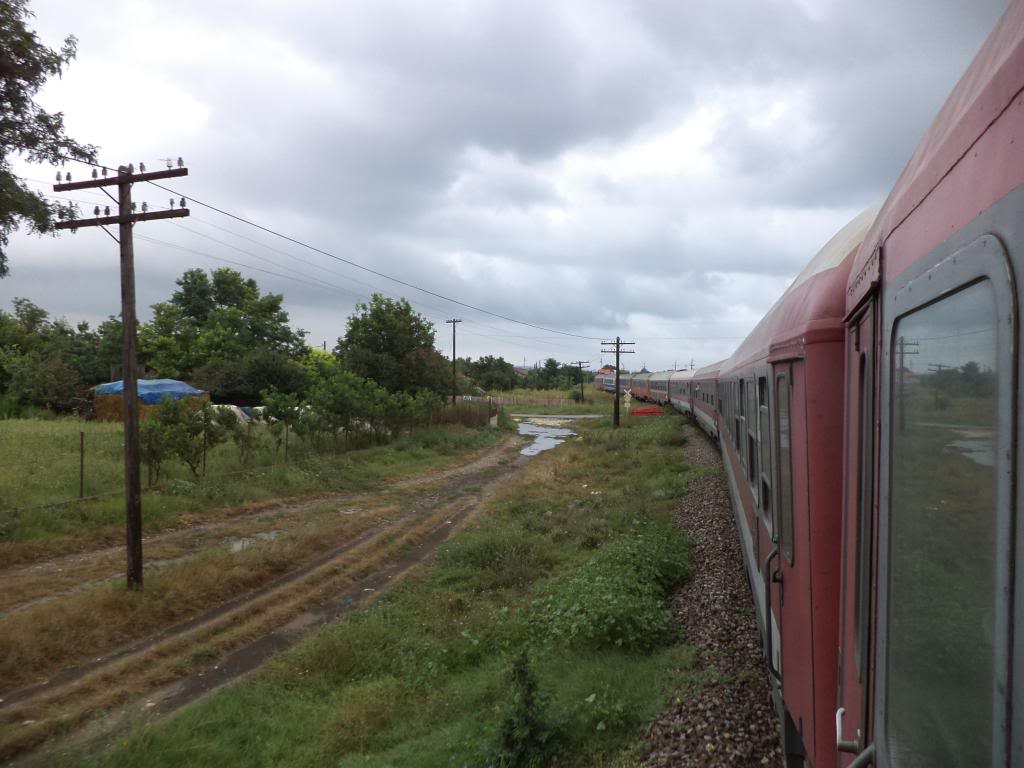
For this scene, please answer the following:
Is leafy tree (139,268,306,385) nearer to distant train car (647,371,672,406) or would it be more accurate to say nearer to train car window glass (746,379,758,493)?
distant train car (647,371,672,406)

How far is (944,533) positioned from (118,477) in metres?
16.1

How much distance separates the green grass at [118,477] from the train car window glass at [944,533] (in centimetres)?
1259

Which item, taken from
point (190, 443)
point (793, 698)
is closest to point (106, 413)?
point (190, 443)

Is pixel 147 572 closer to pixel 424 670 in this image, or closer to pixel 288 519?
pixel 288 519

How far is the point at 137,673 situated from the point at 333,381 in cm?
1577

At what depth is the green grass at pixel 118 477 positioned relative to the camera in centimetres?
1152

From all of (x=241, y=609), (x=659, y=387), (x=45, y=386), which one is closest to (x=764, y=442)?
(x=241, y=609)

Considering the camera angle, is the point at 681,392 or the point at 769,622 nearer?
the point at 769,622

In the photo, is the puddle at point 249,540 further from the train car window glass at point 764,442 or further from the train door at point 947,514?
the train door at point 947,514

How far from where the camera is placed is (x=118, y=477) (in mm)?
A: 14219

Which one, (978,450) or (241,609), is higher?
(978,450)

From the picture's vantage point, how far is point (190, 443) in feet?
48.6

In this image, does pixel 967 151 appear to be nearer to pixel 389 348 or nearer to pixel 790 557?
pixel 790 557

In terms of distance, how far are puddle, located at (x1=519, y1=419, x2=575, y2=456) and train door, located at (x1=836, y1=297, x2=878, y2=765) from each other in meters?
25.7
